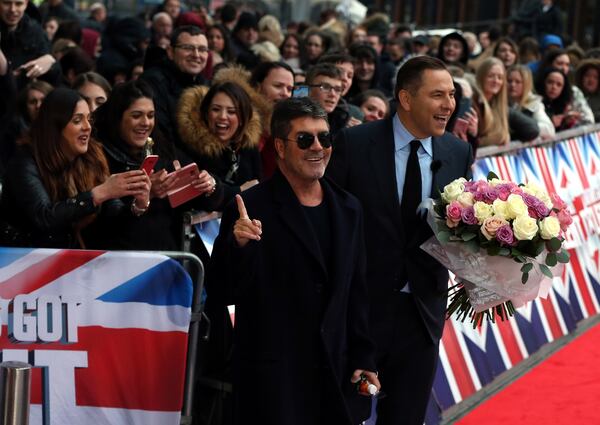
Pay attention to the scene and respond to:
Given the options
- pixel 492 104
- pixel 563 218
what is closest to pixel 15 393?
pixel 563 218

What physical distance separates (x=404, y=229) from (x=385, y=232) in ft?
0.36

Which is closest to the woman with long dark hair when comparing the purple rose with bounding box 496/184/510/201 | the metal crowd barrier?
the metal crowd barrier

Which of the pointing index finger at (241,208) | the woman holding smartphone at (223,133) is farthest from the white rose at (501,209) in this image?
the woman holding smartphone at (223,133)

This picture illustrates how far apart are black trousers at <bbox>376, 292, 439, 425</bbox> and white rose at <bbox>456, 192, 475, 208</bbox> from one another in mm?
524

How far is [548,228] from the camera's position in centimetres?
530

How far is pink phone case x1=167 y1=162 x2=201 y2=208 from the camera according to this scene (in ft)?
19.9

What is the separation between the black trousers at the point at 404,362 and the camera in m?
5.52

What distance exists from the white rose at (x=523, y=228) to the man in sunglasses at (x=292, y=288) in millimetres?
739

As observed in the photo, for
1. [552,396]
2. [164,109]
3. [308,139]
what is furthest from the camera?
[552,396]

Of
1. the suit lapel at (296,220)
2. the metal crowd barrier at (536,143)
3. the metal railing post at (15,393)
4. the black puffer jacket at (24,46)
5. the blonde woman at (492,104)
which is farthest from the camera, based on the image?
the blonde woman at (492,104)

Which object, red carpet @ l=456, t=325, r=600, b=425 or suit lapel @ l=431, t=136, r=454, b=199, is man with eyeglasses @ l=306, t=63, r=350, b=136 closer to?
red carpet @ l=456, t=325, r=600, b=425

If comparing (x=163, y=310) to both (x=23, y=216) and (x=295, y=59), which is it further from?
(x=295, y=59)

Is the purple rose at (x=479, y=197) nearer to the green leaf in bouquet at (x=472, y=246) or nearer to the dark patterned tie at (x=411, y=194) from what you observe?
the green leaf in bouquet at (x=472, y=246)

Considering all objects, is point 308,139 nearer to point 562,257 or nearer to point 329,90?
point 562,257
